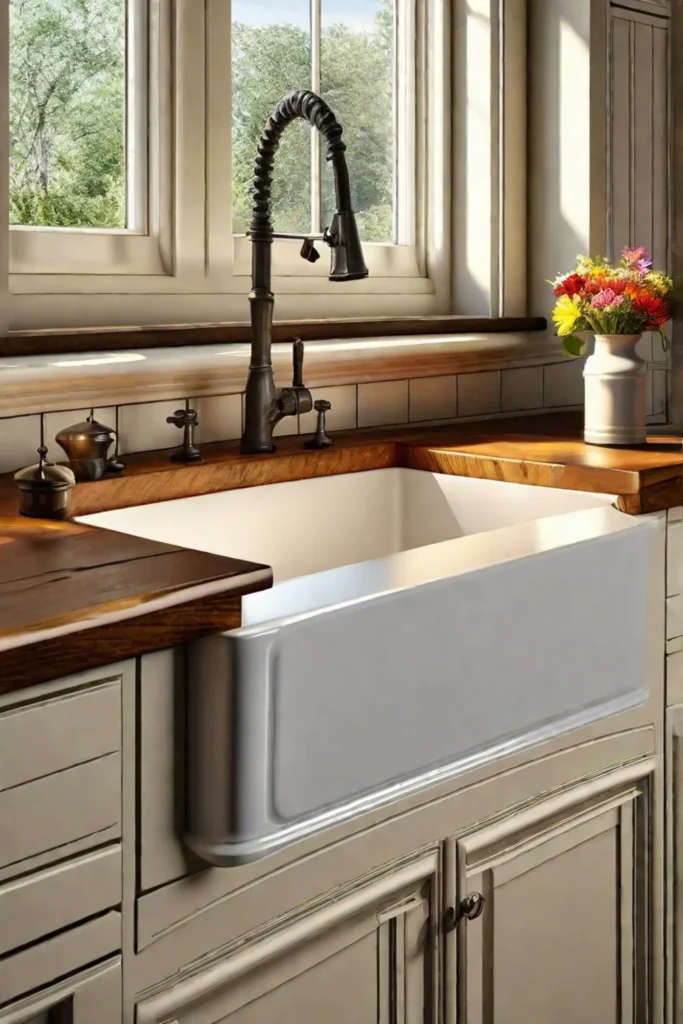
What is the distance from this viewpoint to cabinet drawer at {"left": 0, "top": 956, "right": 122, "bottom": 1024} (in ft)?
3.01

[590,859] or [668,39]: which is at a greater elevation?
[668,39]

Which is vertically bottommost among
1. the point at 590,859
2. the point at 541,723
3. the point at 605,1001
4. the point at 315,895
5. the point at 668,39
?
the point at 605,1001

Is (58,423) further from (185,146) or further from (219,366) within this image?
(185,146)

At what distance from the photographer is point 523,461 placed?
67.9 inches

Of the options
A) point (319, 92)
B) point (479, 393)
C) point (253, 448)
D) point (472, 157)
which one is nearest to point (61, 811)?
point (253, 448)

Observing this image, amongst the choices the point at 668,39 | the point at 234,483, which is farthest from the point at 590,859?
the point at 668,39

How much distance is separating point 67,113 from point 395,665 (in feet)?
3.69

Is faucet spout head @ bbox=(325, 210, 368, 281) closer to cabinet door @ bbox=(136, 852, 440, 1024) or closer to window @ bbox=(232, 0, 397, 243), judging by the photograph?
window @ bbox=(232, 0, 397, 243)

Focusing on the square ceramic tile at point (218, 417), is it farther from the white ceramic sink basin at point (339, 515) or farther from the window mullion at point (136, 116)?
the window mullion at point (136, 116)

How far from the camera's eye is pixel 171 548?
1.15 meters

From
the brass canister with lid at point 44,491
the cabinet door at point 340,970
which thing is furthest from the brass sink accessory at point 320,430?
the cabinet door at point 340,970

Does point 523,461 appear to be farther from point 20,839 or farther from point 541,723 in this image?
point 20,839

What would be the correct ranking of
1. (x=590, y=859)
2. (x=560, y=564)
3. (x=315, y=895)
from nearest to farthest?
(x=315, y=895)
(x=560, y=564)
(x=590, y=859)

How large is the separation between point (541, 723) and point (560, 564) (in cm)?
18
